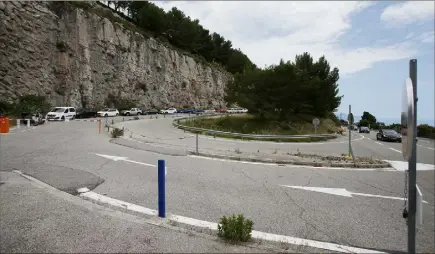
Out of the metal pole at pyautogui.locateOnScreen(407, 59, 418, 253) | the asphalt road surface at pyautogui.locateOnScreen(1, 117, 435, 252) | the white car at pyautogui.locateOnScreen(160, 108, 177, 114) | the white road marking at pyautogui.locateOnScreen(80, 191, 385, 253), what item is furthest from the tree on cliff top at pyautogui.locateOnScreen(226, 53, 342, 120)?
the metal pole at pyautogui.locateOnScreen(407, 59, 418, 253)

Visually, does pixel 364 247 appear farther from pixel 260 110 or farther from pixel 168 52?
pixel 168 52

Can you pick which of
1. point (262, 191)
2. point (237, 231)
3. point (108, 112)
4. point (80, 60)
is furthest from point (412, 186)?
point (80, 60)

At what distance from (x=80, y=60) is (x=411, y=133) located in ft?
179

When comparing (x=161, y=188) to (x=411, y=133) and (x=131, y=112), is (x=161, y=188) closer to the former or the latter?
(x=411, y=133)

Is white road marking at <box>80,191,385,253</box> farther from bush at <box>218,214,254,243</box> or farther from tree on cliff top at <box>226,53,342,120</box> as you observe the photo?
tree on cliff top at <box>226,53,342,120</box>

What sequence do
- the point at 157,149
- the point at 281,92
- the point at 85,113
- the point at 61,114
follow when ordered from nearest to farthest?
the point at 157,149
the point at 61,114
the point at 281,92
the point at 85,113

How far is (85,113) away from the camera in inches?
1799

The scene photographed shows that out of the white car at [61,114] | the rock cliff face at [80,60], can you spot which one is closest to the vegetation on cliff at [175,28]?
the rock cliff face at [80,60]

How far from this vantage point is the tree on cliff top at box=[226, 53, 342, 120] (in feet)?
132

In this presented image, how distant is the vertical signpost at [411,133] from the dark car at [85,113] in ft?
154

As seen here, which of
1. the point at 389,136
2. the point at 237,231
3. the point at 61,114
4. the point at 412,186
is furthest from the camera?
the point at 61,114

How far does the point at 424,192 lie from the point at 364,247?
5.48 meters

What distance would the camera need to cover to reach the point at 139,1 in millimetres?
82500

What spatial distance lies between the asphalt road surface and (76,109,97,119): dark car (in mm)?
33669
